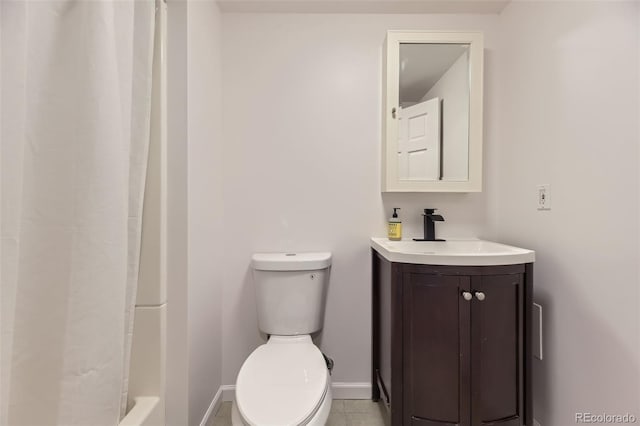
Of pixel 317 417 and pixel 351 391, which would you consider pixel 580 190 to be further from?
pixel 351 391

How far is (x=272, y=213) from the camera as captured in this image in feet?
5.55

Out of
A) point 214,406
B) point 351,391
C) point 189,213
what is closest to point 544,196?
point 351,391

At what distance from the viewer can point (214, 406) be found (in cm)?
155

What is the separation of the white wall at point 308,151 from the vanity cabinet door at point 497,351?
59 centimetres

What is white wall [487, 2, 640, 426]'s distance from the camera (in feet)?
3.24

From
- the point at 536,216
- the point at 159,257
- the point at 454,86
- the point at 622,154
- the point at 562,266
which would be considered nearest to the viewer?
the point at 159,257

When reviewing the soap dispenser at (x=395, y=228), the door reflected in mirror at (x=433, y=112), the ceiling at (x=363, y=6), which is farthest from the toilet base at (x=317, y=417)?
the ceiling at (x=363, y=6)

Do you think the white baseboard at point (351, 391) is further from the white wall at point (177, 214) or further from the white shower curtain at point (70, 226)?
the white shower curtain at point (70, 226)

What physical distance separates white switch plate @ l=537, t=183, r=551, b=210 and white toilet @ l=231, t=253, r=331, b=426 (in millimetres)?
995

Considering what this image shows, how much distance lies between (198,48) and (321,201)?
919 mm

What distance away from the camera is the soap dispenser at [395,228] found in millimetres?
1615

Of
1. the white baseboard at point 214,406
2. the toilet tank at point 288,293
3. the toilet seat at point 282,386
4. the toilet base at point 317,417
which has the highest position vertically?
the toilet tank at point 288,293

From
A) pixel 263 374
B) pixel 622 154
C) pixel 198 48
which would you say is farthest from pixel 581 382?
pixel 198 48

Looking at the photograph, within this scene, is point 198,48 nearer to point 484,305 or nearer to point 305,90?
point 305,90
